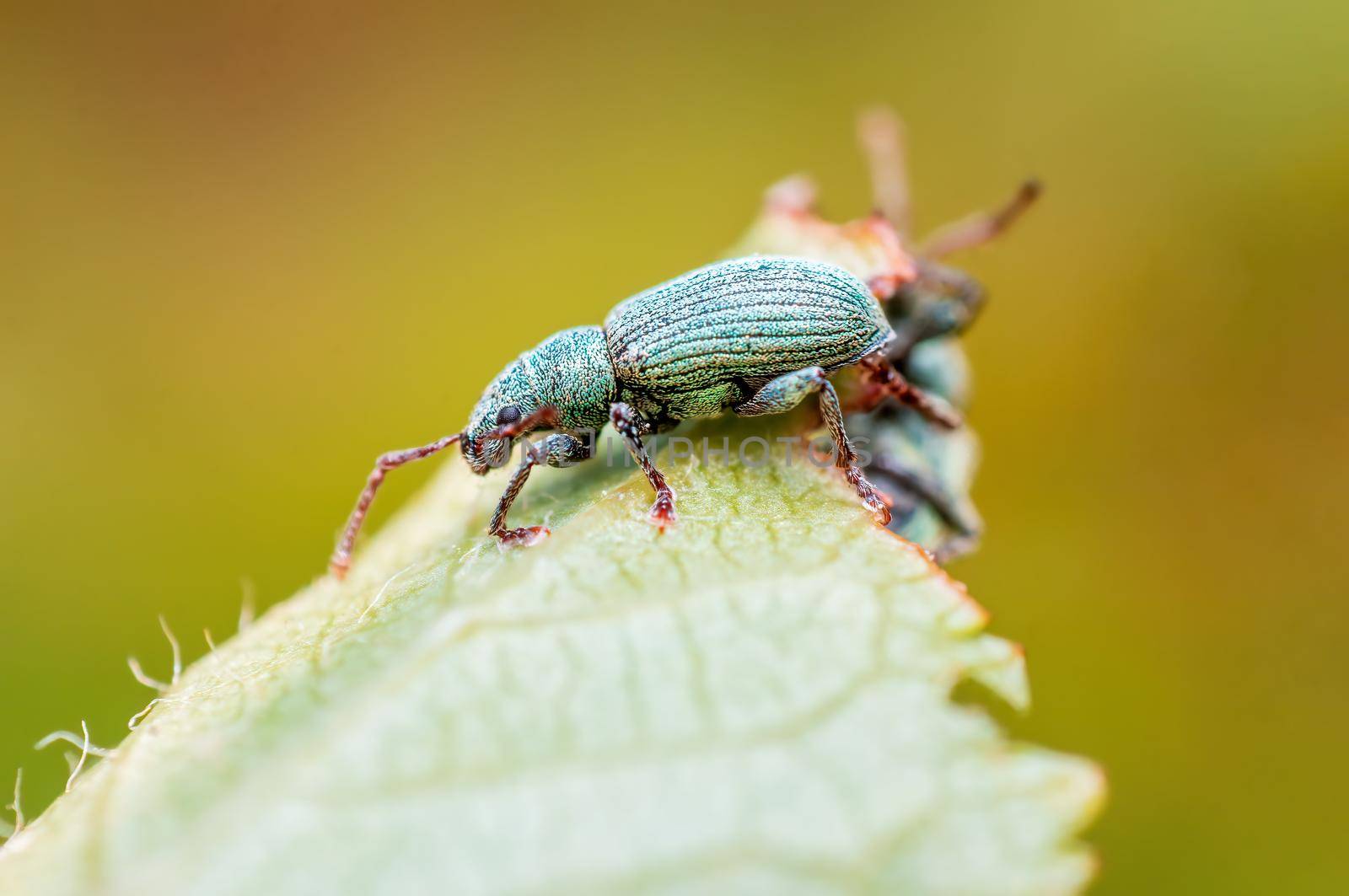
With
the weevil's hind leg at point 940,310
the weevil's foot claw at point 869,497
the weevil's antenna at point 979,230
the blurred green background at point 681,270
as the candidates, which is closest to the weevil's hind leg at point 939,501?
the weevil's foot claw at point 869,497

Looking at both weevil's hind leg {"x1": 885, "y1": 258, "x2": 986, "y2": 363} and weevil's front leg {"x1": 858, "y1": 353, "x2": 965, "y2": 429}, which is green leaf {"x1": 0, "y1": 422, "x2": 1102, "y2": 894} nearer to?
weevil's front leg {"x1": 858, "y1": 353, "x2": 965, "y2": 429}

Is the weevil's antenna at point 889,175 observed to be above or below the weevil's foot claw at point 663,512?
above

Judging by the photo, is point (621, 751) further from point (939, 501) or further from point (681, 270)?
point (681, 270)

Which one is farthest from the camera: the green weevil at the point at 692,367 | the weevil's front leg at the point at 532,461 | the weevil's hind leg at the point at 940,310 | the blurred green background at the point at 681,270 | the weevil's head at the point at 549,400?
the blurred green background at the point at 681,270

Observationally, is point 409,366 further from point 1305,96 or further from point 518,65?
point 1305,96

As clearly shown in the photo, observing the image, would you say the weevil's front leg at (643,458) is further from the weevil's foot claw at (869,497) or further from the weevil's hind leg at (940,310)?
the weevil's hind leg at (940,310)

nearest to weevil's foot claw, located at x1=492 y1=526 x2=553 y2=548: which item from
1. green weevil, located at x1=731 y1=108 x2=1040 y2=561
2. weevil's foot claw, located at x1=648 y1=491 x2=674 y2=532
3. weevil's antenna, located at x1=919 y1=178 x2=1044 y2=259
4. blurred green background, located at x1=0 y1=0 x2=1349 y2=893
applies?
weevil's foot claw, located at x1=648 y1=491 x2=674 y2=532

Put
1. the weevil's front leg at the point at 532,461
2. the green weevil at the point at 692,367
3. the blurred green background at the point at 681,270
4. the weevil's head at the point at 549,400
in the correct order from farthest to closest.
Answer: the blurred green background at the point at 681,270, the weevil's head at the point at 549,400, the green weevil at the point at 692,367, the weevil's front leg at the point at 532,461
